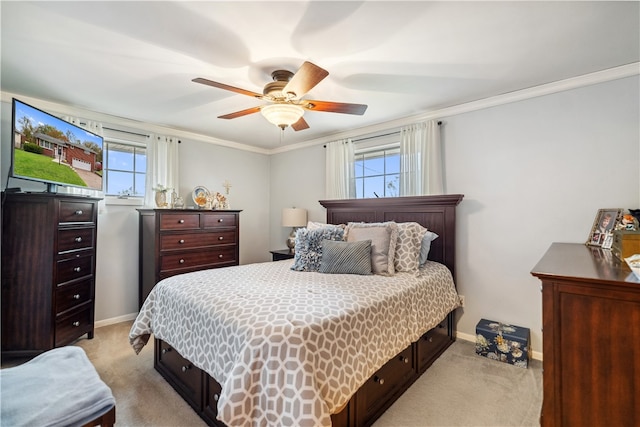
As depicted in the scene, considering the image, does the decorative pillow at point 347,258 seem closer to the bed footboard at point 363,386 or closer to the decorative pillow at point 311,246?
the decorative pillow at point 311,246

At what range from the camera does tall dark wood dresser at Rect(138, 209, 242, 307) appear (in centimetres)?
313

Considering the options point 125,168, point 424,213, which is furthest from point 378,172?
point 125,168

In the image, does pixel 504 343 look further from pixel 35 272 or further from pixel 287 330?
pixel 35 272

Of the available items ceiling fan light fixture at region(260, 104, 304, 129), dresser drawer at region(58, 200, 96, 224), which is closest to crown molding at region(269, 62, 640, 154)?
ceiling fan light fixture at region(260, 104, 304, 129)

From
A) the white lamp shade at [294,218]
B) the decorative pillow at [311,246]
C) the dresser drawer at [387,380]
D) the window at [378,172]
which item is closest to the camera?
the dresser drawer at [387,380]

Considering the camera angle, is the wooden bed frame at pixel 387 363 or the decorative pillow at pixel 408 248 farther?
the decorative pillow at pixel 408 248

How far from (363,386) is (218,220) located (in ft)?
9.04

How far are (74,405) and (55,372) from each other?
28cm

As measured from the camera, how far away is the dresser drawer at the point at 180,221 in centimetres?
315

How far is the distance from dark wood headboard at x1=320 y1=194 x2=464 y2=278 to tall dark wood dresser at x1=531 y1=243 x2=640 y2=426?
1.64 m

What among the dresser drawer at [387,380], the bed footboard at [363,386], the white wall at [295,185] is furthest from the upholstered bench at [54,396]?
the white wall at [295,185]

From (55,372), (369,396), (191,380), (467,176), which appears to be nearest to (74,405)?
(55,372)

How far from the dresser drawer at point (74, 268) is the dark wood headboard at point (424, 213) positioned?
9.41 feet

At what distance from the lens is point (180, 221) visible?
3287 mm
